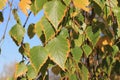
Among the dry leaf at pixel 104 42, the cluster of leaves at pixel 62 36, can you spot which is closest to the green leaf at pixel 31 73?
the cluster of leaves at pixel 62 36

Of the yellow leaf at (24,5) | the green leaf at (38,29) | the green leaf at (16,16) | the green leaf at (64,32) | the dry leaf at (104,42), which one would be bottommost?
the dry leaf at (104,42)

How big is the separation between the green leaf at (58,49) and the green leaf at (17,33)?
14cm

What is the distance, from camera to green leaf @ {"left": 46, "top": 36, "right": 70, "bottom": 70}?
2.75 ft

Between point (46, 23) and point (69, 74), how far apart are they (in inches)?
7.7

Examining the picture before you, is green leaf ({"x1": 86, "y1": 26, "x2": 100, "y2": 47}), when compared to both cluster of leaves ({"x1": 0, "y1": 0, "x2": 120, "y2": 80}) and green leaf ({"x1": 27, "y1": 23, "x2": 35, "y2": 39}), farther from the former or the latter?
green leaf ({"x1": 27, "y1": 23, "x2": 35, "y2": 39})

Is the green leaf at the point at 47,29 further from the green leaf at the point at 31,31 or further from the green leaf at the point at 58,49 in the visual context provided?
the green leaf at the point at 31,31

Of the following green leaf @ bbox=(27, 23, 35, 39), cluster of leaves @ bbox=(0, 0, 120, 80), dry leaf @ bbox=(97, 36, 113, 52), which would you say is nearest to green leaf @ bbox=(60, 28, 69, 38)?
cluster of leaves @ bbox=(0, 0, 120, 80)

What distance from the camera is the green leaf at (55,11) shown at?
0.84 m

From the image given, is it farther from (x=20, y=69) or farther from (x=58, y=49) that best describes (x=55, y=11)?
(x=20, y=69)

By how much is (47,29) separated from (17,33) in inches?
5.9

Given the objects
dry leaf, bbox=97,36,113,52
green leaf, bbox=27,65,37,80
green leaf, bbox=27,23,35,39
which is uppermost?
green leaf, bbox=27,23,35,39

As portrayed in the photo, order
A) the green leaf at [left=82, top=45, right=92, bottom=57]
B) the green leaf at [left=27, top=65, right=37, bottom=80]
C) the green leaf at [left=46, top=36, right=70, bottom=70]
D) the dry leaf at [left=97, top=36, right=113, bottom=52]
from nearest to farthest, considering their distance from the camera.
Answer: the green leaf at [left=46, top=36, right=70, bottom=70], the green leaf at [left=27, top=65, right=37, bottom=80], the green leaf at [left=82, top=45, right=92, bottom=57], the dry leaf at [left=97, top=36, right=113, bottom=52]

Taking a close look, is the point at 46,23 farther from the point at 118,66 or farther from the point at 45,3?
the point at 118,66

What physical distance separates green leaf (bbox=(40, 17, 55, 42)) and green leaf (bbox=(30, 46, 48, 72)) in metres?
0.04
